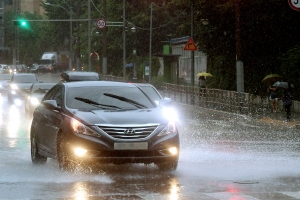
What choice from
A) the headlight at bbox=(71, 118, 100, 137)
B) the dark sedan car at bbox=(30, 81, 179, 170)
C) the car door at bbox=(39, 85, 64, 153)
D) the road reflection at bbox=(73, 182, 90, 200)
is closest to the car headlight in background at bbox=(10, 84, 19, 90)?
the car door at bbox=(39, 85, 64, 153)

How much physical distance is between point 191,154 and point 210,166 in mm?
2345

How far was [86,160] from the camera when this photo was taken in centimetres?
1264

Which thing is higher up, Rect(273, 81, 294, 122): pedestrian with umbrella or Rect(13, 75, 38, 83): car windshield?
Rect(13, 75, 38, 83): car windshield

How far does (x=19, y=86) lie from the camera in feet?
147

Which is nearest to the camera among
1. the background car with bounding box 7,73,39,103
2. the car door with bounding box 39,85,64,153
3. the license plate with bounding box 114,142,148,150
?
the license plate with bounding box 114,142,148,150

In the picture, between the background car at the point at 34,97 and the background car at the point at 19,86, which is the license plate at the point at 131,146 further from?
the background car at the point at 19,86

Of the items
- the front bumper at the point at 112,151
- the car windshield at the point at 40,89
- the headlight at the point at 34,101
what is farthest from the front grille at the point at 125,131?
the car windshield at the point at 40,89

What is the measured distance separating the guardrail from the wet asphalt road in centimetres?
1431

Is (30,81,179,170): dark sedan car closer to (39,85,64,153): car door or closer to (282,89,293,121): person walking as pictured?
(39,85,64,153): car door

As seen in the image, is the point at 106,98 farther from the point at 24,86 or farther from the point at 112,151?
the point at 24,86

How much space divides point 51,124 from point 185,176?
8.50ft

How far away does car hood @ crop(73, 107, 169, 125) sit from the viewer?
12.7 meters

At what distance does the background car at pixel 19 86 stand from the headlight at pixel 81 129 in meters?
30.2

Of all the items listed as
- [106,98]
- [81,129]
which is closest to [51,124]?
[106,98]
